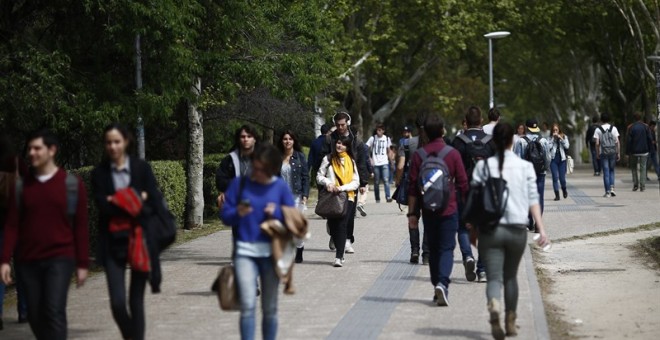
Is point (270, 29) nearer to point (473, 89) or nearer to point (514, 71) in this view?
point (473, 89)

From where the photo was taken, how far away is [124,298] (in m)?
8.99

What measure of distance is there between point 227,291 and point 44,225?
1189 millimetres

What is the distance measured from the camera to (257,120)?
30.4 metres

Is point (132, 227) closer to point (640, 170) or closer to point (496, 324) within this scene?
point (496, 324)

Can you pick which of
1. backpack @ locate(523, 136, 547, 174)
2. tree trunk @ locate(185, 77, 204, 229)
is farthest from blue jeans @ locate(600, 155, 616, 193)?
backpack @ locate(523, 136, 547, 174)

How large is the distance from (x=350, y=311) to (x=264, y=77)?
7.55 m

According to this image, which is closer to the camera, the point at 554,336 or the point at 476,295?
the point at 554,336

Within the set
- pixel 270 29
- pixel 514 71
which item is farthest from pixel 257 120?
pixel 514 71

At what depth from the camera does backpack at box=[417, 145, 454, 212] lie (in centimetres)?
1204

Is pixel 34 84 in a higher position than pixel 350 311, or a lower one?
higher

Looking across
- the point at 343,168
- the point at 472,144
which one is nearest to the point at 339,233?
the point at 343,168

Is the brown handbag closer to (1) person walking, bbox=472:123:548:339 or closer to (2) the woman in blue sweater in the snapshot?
(2) the woman in blue sweater

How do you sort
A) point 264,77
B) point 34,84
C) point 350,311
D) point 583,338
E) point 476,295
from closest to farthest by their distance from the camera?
point 583,338 → point 350,311 → point 476,295 → point 34,84 → point 264,77

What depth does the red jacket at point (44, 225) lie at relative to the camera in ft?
28.9
